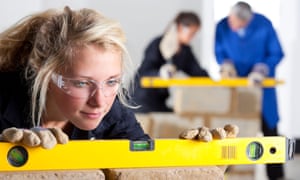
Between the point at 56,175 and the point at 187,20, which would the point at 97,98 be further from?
the point at 187,20

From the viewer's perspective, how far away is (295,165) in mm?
6305

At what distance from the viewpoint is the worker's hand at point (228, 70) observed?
506cm

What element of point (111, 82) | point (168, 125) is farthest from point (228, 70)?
point (111, 82)

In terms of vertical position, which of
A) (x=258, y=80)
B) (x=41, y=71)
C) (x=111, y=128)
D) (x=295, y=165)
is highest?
(x=41, y=71)

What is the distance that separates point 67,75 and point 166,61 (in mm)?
3331

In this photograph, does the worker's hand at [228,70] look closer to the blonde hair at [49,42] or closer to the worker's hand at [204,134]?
the blonde hair at [49,42]

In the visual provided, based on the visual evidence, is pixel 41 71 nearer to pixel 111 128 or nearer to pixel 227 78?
pixel 111 128

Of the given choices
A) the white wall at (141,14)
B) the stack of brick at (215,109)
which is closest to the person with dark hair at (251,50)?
the stack of brick at (215,109)

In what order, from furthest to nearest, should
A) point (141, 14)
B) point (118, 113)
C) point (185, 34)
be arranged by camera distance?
1. point (141, 14)
2. point (185, 34)
3. point (118, 113)

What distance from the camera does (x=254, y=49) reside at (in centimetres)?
502

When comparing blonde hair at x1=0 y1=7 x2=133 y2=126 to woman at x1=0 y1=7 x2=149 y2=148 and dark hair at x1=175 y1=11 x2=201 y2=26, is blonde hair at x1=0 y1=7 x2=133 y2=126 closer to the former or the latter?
woman at x1=0 y1=7 x2=149 y2=148

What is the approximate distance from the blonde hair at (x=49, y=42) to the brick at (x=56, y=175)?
0.47 m

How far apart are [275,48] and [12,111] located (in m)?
3.42

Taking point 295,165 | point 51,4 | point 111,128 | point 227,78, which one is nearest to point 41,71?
point 111,128
